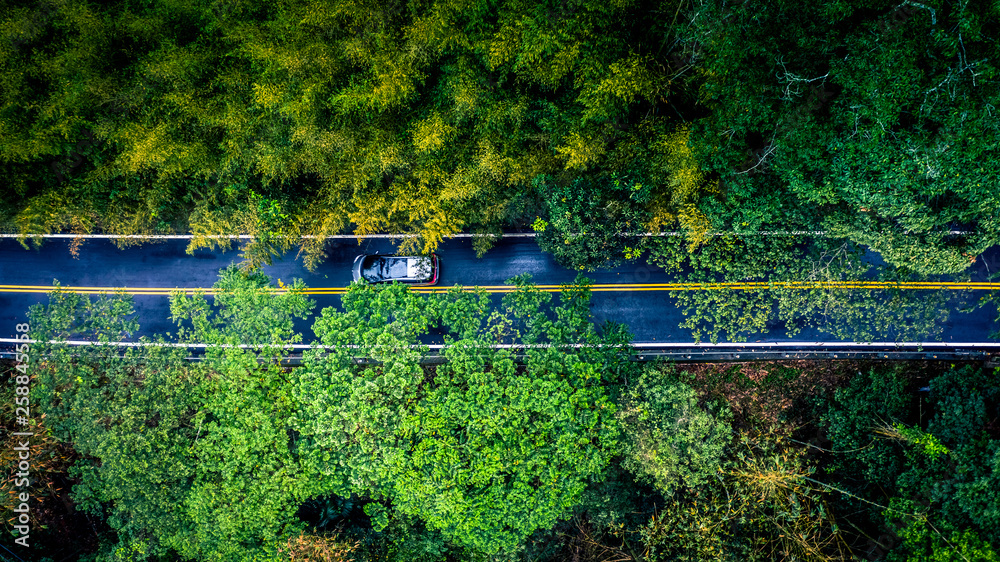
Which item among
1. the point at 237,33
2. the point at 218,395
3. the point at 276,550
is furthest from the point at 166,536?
the point at 237,33

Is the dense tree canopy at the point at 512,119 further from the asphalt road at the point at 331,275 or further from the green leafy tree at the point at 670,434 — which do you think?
the green leafy tree at the point at 670,434

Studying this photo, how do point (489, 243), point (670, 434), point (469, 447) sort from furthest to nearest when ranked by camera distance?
1. point (489, 243)
2. point (670, 434)
3. point (469, 447)

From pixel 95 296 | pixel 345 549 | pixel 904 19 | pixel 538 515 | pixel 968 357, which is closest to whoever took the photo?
pixel 904 19

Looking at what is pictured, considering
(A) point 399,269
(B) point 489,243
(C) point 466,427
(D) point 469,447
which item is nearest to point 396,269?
(A) point 399,269

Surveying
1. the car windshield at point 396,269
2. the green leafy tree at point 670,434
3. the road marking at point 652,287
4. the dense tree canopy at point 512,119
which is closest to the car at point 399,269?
the car windshield at point 396,269

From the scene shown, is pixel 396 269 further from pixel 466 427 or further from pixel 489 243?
pixel 466 427

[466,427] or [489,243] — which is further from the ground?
[489,243]

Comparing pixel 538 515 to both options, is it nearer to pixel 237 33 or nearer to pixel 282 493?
pixel 282 493

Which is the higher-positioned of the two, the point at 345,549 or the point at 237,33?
the point at 237,33
